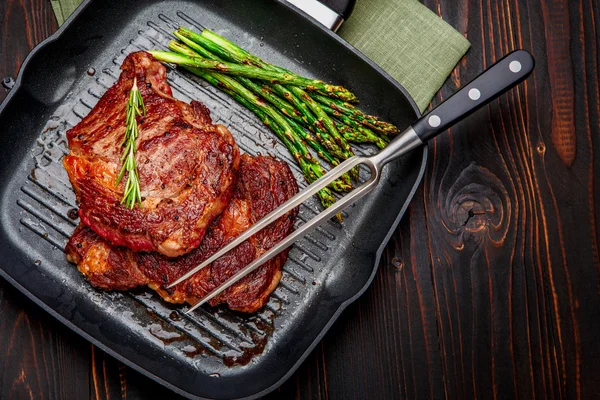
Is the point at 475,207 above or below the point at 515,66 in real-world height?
below

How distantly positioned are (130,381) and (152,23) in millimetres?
2758

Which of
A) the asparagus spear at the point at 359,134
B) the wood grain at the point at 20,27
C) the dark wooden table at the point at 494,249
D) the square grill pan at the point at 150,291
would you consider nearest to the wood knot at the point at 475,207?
the dark wooden table at the point at 494,249

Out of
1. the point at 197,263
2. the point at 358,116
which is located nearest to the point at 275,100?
the point at 358,116

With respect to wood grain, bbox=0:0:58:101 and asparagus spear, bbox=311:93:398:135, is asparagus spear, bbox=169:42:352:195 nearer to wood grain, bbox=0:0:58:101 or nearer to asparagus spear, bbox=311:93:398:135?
asparagus spear, bbox=311:93:398:135

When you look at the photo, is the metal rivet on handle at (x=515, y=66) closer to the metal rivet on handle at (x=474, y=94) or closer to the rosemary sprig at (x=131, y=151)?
the metal rivet on handle at (x=474, y=94)

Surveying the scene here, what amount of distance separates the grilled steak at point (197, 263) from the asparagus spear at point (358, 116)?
3.22 feet

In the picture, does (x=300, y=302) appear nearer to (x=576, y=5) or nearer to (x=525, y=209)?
(x=525, y=209)

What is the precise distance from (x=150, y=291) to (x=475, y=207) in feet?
8.42

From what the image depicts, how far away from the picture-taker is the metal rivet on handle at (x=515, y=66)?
3455 mm

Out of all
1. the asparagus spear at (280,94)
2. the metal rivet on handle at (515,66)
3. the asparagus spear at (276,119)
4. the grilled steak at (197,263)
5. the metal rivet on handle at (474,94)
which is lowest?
the grilled steak at (197,263)

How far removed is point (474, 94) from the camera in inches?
135

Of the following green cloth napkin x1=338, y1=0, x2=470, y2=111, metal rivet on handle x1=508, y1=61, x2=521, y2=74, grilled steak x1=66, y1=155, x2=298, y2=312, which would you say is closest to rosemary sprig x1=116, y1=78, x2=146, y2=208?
grilled steak x1=66, y1=155, x2=298, y2=312

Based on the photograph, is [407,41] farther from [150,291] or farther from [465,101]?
[150,291]

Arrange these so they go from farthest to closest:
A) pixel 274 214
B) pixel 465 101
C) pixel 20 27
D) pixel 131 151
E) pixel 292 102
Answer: pixel 20 27
pixel 292 102
pixel 465 101
pixel 274 214
pixel 131 151
